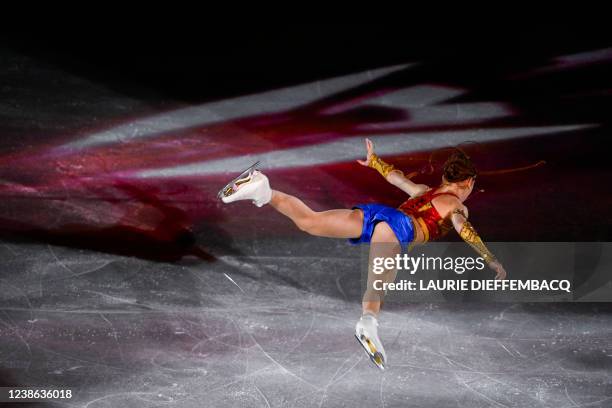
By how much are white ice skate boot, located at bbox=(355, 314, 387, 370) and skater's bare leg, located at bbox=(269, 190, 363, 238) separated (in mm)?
528

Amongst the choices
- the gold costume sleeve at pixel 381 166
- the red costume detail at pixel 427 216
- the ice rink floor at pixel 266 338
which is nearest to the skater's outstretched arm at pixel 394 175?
the gold costume sleeve at pixel 381 166

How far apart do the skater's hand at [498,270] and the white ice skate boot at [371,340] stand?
806 mm

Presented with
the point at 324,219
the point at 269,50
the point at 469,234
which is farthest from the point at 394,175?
the point at 269,50

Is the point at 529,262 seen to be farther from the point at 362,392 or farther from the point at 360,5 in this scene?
the point at 360,5

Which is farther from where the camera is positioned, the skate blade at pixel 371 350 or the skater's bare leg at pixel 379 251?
the skater's bare leg at pixel 379 251

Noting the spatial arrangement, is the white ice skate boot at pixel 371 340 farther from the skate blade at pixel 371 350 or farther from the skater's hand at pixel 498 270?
the skater's hand at pixel 498 270

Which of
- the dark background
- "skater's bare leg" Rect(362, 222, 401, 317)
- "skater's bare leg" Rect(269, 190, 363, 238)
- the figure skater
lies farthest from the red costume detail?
the dark background

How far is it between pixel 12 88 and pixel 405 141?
2879 millimetres

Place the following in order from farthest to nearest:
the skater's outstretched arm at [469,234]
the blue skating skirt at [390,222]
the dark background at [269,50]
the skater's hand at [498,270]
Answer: the dark background at [269,50] → the skater's hand at [498,270] → the blue skating skirt at [390,222] → the skater's outstretched arm at [469,234]

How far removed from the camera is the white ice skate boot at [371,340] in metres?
3.95

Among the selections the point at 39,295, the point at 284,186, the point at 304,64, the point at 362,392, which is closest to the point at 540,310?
the point at 362,392

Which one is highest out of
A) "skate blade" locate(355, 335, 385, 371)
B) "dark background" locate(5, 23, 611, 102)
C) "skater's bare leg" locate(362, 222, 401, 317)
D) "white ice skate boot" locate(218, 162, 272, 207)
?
"dark background" locate(5, 23, 611, 102)

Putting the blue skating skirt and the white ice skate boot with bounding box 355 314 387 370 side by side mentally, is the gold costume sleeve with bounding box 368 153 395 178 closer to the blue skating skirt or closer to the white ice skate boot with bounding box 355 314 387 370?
the blue skating skirt

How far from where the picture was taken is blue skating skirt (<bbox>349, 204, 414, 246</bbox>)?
13.7 ft
